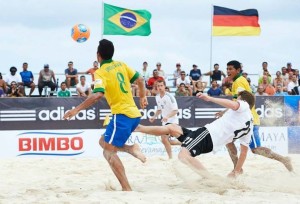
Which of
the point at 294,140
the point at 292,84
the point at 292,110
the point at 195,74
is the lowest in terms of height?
the point at 294,140

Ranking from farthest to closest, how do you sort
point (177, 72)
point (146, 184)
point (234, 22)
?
point (234, 22)
point (177, 72)
point (146, 184)

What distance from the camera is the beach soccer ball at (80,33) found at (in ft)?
57.7

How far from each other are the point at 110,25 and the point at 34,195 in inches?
511

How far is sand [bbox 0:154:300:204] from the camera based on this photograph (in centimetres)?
749

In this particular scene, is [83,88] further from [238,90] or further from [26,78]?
[238,90]

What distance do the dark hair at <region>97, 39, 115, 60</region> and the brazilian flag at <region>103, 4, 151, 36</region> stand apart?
12428 millimetres

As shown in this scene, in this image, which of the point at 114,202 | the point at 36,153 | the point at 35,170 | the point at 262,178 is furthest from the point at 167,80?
the point at 114,202

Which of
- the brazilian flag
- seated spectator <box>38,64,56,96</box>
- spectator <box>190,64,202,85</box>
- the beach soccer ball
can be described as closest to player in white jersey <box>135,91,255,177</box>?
the beach soccer ball

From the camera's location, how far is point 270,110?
53.3 ft

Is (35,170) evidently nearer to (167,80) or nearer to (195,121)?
(195,121)

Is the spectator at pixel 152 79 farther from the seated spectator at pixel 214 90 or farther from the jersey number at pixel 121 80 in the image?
the jersey number at pixel 121 80

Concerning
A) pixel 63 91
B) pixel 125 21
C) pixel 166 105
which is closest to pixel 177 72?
pixel 125 21

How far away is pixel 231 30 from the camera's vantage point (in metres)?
22.0

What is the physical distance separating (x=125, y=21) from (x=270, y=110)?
648 centimetres
